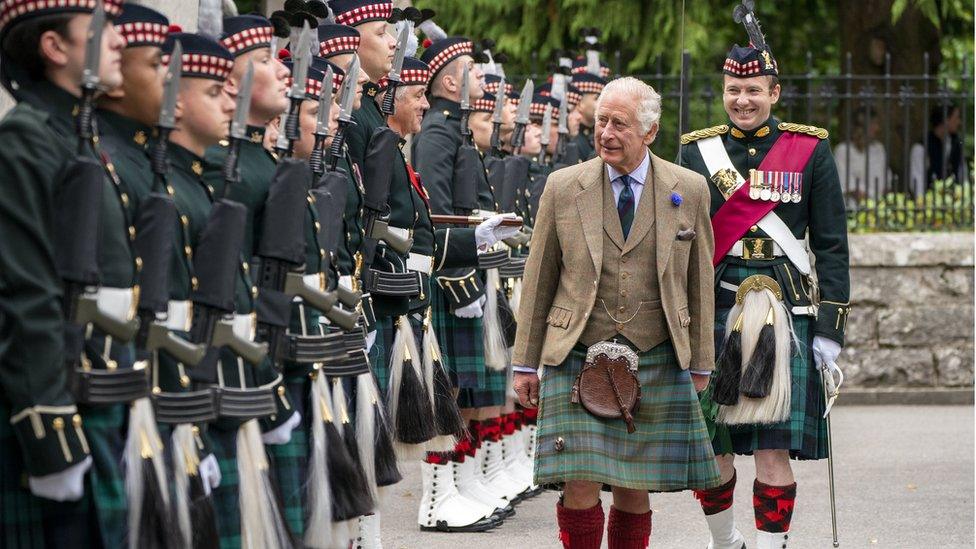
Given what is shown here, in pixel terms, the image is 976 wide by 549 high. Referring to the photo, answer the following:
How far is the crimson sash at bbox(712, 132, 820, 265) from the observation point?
6.95m

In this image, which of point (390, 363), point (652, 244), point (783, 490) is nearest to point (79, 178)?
point (652, 244)

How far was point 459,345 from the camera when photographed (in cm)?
845

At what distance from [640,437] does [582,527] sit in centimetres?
36

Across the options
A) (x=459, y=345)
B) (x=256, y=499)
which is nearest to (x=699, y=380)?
(x=256, y=499)

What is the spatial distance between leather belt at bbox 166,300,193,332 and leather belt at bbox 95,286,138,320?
0.88ft

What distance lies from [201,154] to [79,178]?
0.88 meters

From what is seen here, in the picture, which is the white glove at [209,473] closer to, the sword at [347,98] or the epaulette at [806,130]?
the sword at [347,98]

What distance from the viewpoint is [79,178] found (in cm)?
395

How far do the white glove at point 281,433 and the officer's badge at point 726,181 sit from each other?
99.0 inches

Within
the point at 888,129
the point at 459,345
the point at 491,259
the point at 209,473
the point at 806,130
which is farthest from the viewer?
the point at 888,129

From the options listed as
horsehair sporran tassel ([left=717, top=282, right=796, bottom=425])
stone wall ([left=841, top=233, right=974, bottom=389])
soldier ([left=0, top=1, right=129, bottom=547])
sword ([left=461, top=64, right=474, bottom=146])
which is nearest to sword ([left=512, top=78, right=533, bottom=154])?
sword ([left=461, top=64, right=474, bottom=146])

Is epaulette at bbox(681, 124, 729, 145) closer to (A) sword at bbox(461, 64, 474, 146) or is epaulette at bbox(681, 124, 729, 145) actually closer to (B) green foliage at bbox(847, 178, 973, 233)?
(A) sword at bbox(461, 64, 474, 146)

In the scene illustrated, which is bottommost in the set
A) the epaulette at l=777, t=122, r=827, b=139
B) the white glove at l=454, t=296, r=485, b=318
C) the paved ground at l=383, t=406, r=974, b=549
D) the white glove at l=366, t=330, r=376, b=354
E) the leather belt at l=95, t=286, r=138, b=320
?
the paved ground at l=383, t=406, r=974, b=549

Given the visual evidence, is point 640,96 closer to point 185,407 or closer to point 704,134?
point 704,134
